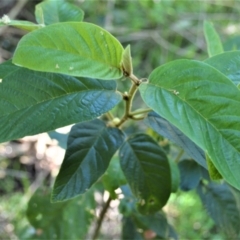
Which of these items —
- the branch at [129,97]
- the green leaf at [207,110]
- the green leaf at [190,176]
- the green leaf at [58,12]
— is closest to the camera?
the green leaf at [207,110]

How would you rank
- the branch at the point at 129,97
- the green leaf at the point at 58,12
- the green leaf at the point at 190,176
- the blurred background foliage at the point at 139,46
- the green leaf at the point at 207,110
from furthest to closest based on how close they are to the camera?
1. the blurred background foliage at the point at 139,46
2. the green leaf at the point at 190,176
3. the green leaf at the point at 58,12
4. the branch at the point at 129,97
5. the green leaf at the point at 207,110

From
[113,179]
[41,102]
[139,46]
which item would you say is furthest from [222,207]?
[139,46]

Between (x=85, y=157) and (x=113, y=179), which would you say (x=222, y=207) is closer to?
(x=113, y=179)

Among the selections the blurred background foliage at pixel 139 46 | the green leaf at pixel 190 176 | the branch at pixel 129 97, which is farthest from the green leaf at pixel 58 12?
the blurred background foliage at pixel 139 46

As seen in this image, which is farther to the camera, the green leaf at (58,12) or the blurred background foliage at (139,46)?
the blurred background foliage at (139,46)

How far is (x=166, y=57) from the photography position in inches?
80.3

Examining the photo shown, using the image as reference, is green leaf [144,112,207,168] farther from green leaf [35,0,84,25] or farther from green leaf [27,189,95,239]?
green leaf [27,189,95,239]

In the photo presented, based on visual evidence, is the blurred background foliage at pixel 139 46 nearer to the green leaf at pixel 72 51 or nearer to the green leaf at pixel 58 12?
the green leaf at pixel 58 12

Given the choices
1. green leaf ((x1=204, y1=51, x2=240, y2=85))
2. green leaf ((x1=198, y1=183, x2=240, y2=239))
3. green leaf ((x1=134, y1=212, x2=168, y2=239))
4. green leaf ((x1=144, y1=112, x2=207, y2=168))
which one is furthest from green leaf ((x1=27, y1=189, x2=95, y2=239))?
green leaf ((x1=204, y1=51, x2=240, y2=85))

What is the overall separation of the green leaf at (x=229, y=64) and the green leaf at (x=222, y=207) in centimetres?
32

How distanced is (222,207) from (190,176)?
8 cm

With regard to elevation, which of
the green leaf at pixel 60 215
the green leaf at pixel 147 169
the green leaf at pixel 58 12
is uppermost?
the green leaf at pixel 58 12

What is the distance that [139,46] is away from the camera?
2.12 meters

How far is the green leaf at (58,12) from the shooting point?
592 millimetres
